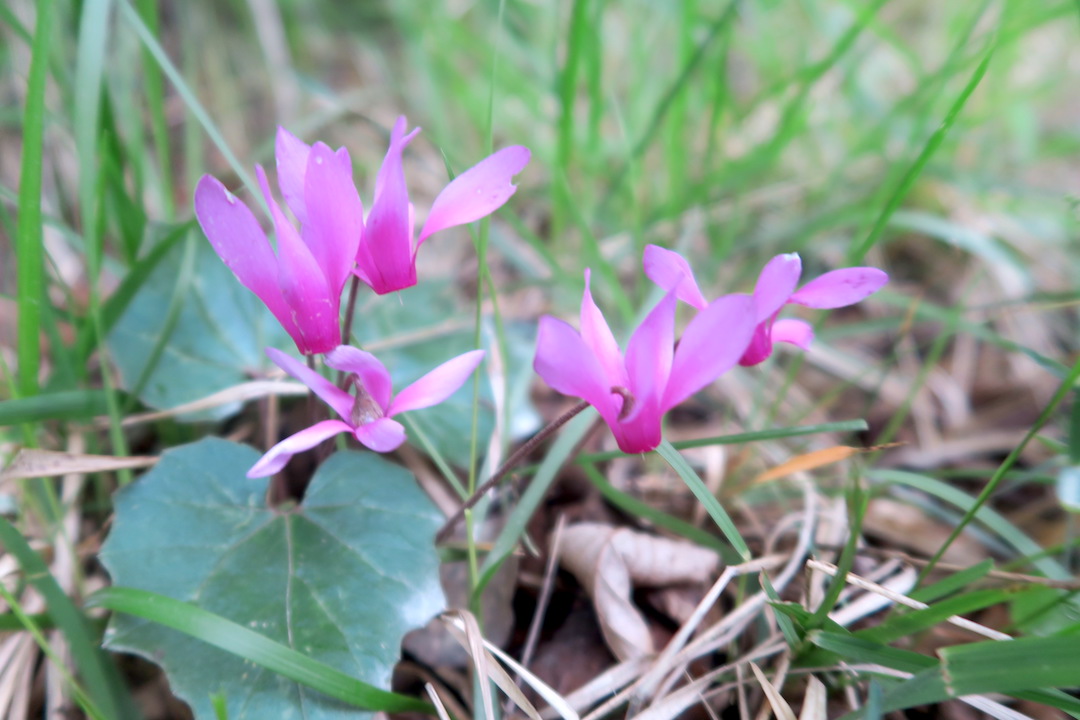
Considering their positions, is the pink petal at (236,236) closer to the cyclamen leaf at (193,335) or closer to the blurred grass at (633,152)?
the blurred grass at (633,152)

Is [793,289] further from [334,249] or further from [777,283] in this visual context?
[334,249]

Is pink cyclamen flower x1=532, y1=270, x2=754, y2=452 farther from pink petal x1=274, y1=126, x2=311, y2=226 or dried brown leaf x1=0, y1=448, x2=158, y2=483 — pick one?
dried brown leaf x1=0, y1=448, x2=158, y2=483

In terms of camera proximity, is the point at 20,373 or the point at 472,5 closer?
the point at 20,373

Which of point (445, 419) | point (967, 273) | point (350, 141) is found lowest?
point (967, 273)

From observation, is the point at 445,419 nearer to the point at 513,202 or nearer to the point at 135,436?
the point at 135,436

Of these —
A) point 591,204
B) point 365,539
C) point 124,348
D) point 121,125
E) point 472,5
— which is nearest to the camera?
point 365,539

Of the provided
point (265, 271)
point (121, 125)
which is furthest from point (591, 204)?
point (265, 271)

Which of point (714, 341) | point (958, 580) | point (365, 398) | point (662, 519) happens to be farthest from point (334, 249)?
point (958, 580)
